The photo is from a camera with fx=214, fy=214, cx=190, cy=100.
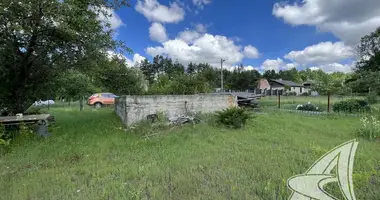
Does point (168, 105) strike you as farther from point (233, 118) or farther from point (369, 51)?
point (369, 51)

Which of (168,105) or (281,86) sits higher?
(281,86)

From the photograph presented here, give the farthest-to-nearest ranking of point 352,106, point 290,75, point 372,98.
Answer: point 290,75
point 372,98
point 352,106

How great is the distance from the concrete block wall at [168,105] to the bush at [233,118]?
167 cm

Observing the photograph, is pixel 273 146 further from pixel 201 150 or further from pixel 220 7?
pixel 220 7

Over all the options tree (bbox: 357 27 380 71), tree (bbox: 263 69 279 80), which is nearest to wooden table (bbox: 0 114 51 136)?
tree (bbox: 357 27 380 71)

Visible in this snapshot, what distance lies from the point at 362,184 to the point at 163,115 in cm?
603

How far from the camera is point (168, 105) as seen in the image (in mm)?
8117

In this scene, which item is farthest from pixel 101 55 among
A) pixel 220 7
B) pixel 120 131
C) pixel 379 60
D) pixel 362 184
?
pixel 379 60

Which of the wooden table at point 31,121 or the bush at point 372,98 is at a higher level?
the bush at point 372,98

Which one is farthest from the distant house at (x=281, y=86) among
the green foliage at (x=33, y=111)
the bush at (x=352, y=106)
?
the green foliage at (x=33, y=111)

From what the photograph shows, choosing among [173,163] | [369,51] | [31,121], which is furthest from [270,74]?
[173,163]

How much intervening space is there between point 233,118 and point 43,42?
656 cm

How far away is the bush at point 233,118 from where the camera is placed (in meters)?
7.06

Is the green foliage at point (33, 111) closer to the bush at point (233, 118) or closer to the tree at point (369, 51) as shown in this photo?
the bush at point (233, 118)
